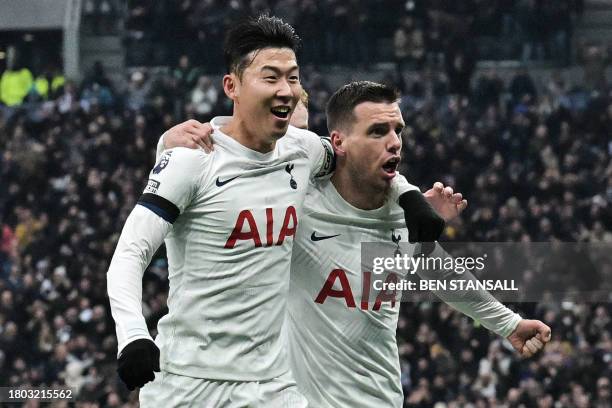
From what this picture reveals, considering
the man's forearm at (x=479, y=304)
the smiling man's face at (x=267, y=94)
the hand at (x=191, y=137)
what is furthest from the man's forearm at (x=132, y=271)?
the man's forearm at (x=479, y=304)

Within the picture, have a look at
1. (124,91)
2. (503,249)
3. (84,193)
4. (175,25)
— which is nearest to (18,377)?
(84,193)

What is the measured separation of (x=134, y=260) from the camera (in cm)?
467

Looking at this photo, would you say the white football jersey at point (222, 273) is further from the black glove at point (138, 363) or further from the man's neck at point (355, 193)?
the man's neck at point (355, 193)

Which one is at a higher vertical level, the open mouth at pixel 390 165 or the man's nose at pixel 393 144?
the man's nose at pixel 393 144

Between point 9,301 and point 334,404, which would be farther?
point 9,301

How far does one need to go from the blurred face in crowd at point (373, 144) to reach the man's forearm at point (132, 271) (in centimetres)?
119

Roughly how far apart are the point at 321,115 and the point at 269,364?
15.3 metres

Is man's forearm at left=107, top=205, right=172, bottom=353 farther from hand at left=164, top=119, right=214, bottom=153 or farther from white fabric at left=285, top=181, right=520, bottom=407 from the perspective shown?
white fabric at left=285, top=181, right=520, bottom=407

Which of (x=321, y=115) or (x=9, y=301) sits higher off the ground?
(x=321, y=115)

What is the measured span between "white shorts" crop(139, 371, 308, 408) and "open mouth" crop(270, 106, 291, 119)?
1052mm

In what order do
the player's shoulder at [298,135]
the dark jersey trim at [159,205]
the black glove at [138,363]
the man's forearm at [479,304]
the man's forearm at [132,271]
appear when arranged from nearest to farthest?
the black glove at [138,363], the man's forearm at [132,271], the dark jersey trim at [159,205], the player's shoulder at [298,135], the man's forearm at [479,304]

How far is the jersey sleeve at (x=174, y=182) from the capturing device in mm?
4789

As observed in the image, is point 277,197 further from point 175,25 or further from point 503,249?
point 175,25

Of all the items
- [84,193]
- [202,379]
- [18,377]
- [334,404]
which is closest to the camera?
[202,379]
